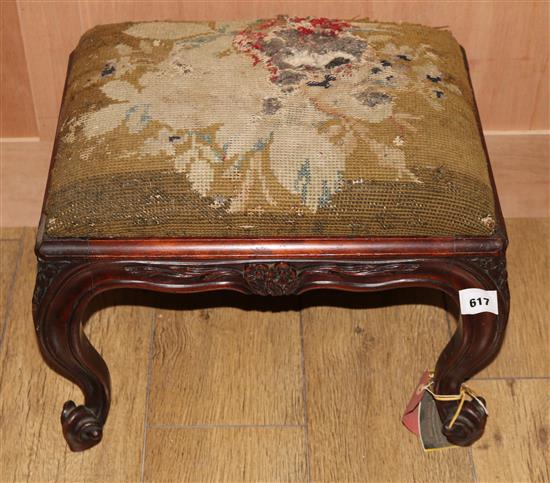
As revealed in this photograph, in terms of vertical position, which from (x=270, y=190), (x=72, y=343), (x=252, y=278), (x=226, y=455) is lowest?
(x=226, y=455)

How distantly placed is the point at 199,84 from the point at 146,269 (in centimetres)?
26

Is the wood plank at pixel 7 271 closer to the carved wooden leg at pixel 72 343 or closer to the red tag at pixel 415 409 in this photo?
the carved wooden leg at pixel 72 343

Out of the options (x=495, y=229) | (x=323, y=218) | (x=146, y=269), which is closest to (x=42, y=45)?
(x=146, y=269)

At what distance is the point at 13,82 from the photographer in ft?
5.78

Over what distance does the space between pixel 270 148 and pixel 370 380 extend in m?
0.48

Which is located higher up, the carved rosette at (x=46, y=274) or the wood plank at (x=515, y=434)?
the carved rosette at (x=46, y=274)

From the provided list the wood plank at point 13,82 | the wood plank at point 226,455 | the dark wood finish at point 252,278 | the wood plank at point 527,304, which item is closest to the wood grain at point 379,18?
the wood plank at point 13,82

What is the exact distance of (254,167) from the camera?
120cm

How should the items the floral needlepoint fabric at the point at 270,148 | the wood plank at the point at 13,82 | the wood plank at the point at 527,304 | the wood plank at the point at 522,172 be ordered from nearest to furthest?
1. the floral needlepoint fabric at the point at 270,148
2. the wood plank at the point at 527,304
3. the wood plank at the point at 13,82
4. the wood plank at the point at 522,172

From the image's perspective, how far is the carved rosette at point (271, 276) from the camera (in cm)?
122

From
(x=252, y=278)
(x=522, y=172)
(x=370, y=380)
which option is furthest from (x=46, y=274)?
(x=522, y=172)

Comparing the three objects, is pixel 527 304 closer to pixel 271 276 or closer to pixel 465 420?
pixel 465 420

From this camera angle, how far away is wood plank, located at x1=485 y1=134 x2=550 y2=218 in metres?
1.77

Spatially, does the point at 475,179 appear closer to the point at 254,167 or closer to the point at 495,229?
the point at 495,229
